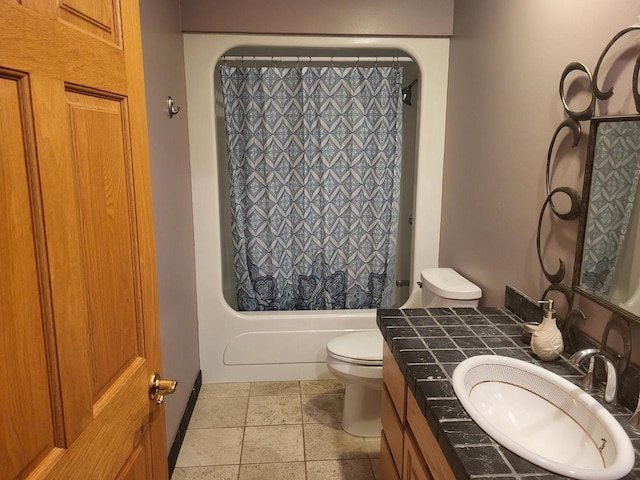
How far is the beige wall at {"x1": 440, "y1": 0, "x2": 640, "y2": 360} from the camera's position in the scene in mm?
1438

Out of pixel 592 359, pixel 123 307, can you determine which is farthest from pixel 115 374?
pixel 592 359

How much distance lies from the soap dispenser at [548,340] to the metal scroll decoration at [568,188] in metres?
0.11

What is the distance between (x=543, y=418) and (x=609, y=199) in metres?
0.62

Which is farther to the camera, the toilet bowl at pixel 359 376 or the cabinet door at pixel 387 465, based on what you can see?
the toilet bowl at pixel 359 376

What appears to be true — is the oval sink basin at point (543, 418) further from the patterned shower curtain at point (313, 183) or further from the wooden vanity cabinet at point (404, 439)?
the patterned shower curtain at point (313, 183)

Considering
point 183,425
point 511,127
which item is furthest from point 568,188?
point 183,425

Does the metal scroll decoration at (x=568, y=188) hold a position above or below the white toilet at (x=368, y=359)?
above

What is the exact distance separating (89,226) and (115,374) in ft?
1.04

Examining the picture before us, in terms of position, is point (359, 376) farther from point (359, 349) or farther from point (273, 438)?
point (273, 438)

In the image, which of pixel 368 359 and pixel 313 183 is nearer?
pixel 368 359

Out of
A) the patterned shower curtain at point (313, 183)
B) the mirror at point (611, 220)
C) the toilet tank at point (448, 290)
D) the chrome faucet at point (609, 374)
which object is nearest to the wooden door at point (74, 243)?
the chrome faucet at point (609, 374)

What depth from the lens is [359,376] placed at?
2184mm

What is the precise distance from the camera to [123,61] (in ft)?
3.15

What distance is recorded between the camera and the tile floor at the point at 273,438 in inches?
82.4
